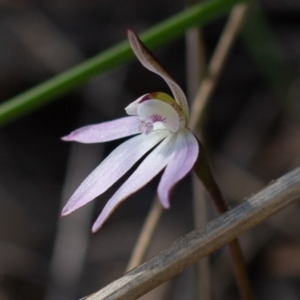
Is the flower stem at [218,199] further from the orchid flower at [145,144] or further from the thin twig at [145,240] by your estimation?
the thin twig at [145,240]

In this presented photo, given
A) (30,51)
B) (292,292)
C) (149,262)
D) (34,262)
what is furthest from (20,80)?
(149,262)

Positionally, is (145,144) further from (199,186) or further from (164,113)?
(199,186)

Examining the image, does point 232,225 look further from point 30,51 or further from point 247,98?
point 30,51

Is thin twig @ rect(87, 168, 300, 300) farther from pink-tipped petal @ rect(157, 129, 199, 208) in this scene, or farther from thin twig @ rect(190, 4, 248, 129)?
thin twig @ rect(190, 4, 248, 129)

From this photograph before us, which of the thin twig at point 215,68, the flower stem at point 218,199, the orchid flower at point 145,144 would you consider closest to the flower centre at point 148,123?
the orchid flower at point 145,144

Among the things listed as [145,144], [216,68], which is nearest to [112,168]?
[145,144]

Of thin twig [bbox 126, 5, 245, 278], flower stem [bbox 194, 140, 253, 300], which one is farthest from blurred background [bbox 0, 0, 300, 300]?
flower stem [bbox 194, 140, 253, 300]

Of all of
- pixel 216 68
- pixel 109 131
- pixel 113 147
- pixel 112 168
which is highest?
pixel 113 147
